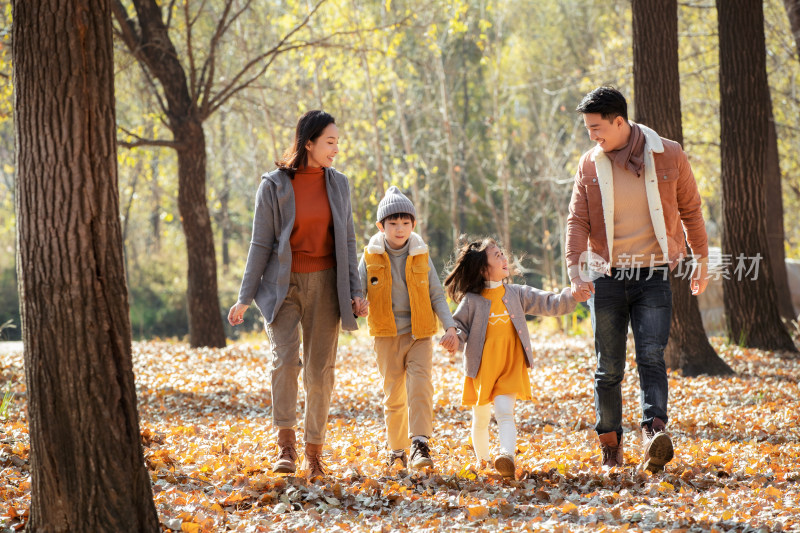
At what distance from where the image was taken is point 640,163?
14.9ft

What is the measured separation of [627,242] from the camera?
4578 mm

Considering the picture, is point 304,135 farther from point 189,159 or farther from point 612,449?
point 189,159

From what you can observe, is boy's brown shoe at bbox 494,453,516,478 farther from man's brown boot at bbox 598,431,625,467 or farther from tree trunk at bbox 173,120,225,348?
tree trunk at bbox 173,120,225,348

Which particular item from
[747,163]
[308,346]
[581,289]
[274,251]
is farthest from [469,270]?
[747,163]

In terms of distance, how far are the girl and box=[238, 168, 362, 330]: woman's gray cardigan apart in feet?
2.50

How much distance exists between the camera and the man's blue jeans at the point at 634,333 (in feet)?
14.9

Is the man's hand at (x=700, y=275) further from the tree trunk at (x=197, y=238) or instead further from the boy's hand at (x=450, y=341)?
the tree trunk at (x=197, y=238)

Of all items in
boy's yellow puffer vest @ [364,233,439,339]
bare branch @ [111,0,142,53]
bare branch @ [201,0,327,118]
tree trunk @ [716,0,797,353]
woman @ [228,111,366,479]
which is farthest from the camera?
bare branch @ [111,0,142,53]

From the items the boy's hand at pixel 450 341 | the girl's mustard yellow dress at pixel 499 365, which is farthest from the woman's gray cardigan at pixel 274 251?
the girl's mustard yellow dress at pixel 499 365

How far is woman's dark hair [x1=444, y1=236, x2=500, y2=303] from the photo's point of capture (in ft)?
16.1

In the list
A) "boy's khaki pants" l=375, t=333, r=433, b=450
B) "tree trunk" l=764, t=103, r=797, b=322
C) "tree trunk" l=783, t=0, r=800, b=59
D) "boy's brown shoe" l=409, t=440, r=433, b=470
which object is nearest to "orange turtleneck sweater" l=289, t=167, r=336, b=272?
"boy's khaki pants" l=375, t=333, r=433, b=450

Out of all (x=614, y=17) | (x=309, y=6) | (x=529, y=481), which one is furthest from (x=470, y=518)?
(x=614, y=17)

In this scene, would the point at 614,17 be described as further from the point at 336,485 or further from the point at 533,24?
the point at 336,485

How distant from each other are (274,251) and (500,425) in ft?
5.56
